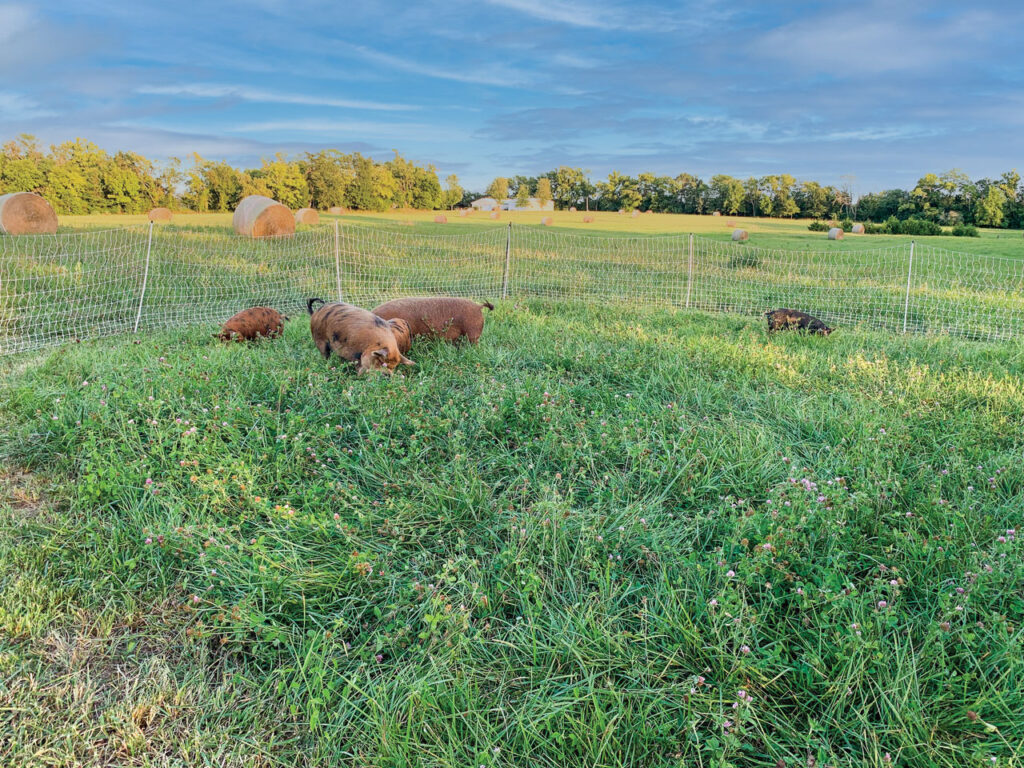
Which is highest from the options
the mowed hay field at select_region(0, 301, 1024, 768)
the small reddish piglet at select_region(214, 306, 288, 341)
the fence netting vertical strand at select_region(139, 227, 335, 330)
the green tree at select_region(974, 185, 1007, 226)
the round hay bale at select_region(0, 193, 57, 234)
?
the green tree at select_region(974, 185, 1007, 226)

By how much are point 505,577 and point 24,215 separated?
19.2 meters

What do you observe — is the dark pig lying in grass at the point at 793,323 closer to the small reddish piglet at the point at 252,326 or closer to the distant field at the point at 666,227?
A: the small reddish piglet at the point at 252,326

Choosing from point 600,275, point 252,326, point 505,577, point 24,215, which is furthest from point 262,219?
point 505,577

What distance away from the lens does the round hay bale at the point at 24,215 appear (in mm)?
15609

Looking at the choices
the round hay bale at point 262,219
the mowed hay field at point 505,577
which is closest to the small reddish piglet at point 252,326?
the mowed hay field at point 505,577

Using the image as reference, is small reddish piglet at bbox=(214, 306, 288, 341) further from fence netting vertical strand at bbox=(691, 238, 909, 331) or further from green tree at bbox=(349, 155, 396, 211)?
green tree at bbox=(349, 155, 396, 211)

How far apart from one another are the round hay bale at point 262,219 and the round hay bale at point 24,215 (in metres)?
4.66

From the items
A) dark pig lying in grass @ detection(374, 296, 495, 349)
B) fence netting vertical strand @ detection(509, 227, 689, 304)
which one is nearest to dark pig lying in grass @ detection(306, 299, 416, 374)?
dark pig lying in grass @ detection(374, 296, 495, 349)

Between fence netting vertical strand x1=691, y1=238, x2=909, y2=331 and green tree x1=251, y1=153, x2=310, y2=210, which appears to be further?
green tree x1=251, y1=153, x2=310, y2=210

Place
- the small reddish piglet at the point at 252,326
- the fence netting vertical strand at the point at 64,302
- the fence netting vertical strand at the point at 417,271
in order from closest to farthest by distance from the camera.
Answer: the small reddish piglet at the point at 252,326 → the fence netting vertical strand at the point at 64,302 → the fence netting vertical strand at the point at 417,271

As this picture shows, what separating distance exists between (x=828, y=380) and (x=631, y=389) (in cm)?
183

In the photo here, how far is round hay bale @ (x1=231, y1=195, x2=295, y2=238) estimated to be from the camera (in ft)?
56.8

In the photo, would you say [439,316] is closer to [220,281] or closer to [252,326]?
[252,326]

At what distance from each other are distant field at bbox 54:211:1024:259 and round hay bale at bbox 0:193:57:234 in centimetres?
254
